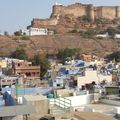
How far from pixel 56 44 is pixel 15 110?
1976 inches

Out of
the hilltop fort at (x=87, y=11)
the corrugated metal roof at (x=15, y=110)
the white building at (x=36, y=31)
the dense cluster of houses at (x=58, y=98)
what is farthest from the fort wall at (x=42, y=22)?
the corrugated metal roof at (x=15, y=110)

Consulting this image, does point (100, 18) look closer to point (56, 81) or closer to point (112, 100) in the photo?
point (56, 81)

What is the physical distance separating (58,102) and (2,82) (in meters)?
10.1

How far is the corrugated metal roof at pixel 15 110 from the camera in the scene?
18.5ft

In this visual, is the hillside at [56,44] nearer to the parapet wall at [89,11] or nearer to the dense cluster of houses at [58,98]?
the parapet wall at [89,11]

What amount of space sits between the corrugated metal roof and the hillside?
44.7 m

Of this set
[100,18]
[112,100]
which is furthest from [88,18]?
[112,100]

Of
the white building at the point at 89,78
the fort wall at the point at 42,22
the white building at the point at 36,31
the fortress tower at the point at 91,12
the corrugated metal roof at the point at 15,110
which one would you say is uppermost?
the fortress tower at the point at 91,12

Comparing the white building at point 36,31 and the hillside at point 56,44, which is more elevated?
the white building at point 36,31

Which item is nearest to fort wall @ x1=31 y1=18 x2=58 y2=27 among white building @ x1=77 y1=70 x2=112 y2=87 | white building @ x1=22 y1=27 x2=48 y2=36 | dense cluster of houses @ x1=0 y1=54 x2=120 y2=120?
white building @ x1=22 y1=27 x2=48 y2=36

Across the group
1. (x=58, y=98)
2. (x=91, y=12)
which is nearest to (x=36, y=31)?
(x=91, y=12)

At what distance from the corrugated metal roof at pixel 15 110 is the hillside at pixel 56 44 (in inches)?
1761

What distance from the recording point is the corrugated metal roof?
5648 mm

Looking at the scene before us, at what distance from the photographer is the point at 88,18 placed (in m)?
67.2
